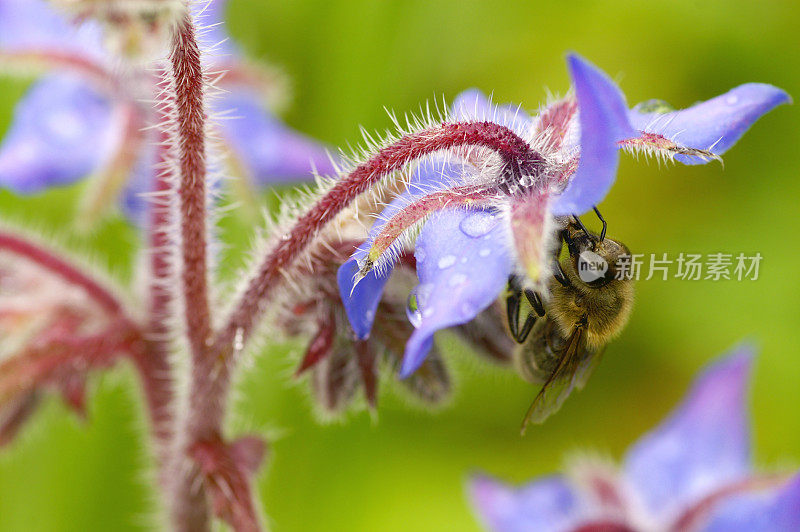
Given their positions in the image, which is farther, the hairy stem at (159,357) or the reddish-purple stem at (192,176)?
the hairy stem at (159,357)

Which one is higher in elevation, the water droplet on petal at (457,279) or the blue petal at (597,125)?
the blue petal at (597,125)

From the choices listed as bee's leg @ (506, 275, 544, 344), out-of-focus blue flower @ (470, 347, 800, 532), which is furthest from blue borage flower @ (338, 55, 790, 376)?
out-of-focus blue flower @ (470, 347, 800, 532)

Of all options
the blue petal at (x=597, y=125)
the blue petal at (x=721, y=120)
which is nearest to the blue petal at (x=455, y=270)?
the blue petal at (x=597, y=125)

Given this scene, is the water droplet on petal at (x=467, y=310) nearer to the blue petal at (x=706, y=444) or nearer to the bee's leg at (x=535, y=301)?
the bee's leg at (x=535, y=301)

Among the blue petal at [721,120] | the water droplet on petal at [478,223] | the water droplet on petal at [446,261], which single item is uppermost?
the blue petal at [721,120]

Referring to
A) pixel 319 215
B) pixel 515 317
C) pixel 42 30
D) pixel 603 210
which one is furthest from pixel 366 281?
pixel 603 210

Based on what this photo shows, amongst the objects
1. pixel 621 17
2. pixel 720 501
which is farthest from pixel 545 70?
pixel 720 501
